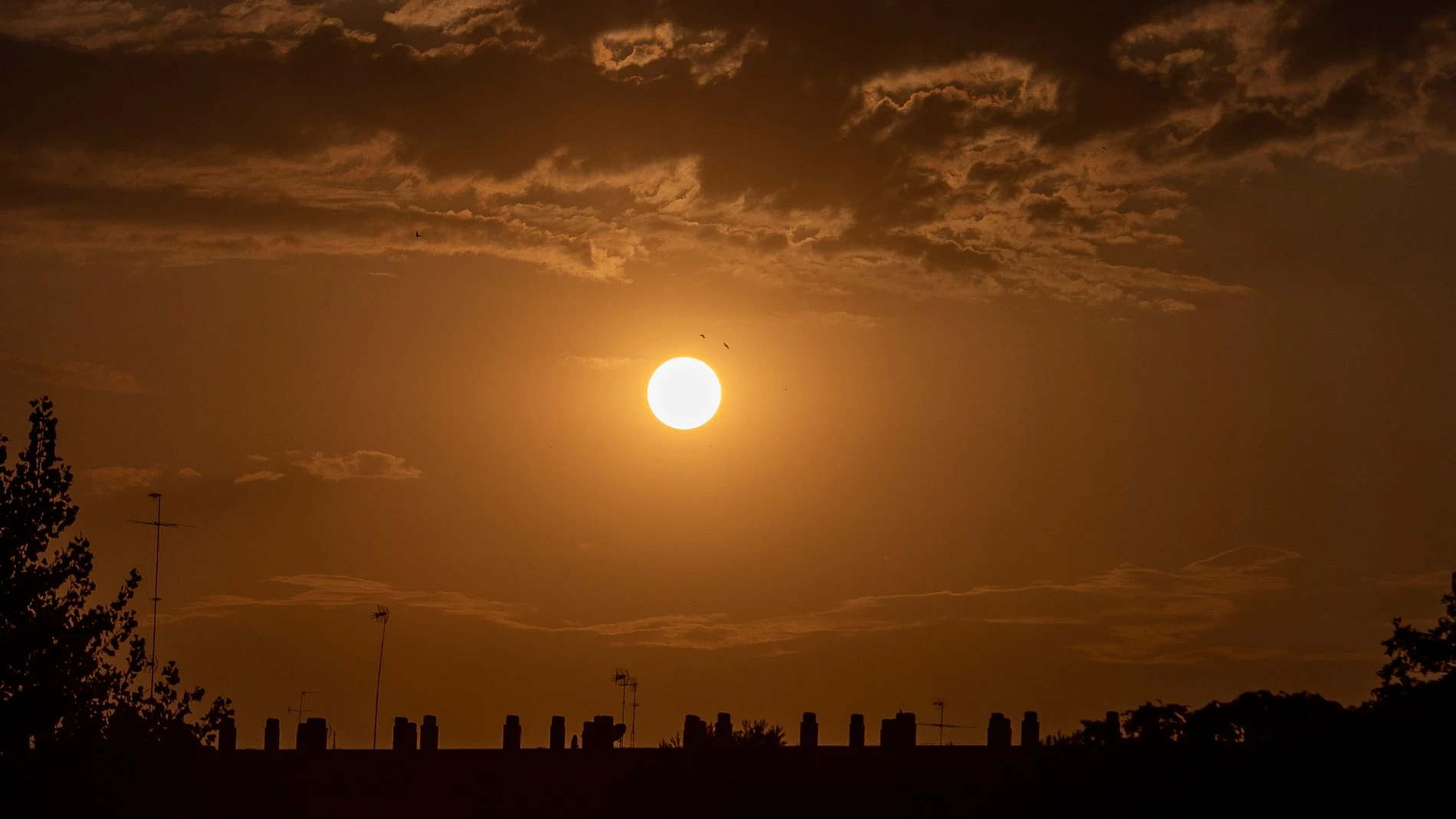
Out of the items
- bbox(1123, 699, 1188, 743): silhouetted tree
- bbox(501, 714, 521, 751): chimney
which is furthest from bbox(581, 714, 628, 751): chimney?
bbox(1123, 699, 1188, 743): silhouetted tree

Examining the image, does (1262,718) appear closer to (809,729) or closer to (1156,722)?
(1156,722)

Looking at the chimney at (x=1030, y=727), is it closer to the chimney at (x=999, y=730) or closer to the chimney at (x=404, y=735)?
the chimney at (x=999, y=730)

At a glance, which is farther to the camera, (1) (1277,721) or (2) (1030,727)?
(2) (1030,727)

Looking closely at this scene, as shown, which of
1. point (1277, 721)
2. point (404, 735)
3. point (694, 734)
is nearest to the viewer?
point (1277, 721)

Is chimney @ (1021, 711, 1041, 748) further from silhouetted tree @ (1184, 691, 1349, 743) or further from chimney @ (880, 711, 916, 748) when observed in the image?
silhouetted tree @ (1184, 691, 1349, 743)

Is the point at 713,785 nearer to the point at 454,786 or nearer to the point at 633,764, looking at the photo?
the point at 633,764

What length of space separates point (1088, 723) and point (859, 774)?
749 cm

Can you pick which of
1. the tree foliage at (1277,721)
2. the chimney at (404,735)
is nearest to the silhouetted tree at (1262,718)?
the tree foliage at (1277,721)

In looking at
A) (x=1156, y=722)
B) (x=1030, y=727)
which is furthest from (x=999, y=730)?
(x=1156, y=722)

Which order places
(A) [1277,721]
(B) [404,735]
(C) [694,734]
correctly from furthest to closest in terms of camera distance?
Result: (B) [404,735] → (C) [694,734] → (A) [1277,721]

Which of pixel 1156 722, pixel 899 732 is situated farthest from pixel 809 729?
pixel 1156 722

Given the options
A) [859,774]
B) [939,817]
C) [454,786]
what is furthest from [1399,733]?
[454,786]

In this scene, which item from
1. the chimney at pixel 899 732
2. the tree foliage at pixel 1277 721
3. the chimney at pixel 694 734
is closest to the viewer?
the tree foliage at pixel 1277 721

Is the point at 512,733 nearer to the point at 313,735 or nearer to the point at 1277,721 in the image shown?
the point at 313,735
